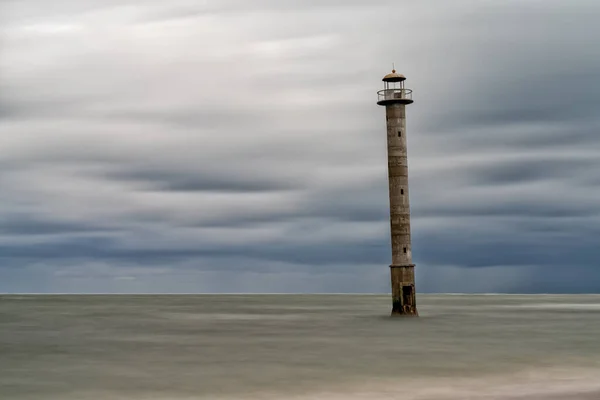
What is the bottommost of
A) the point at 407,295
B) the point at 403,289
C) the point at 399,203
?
the point at 407,295

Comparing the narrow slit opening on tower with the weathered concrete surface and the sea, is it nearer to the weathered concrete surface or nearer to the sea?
the weathered concrete surface

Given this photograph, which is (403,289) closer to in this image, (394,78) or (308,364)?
(394,78)

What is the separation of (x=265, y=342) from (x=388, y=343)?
6.13 metres

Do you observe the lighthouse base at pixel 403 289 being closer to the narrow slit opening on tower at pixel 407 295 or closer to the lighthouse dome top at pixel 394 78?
the narrow slit opening on tower at pixel 407 295

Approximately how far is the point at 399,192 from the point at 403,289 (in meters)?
5.95

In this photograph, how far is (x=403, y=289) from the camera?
52.1 meters

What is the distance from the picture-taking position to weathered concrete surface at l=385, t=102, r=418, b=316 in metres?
51.1

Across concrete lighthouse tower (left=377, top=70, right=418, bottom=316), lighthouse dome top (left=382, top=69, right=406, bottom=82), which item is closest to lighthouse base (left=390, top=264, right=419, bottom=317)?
concrete lighthouse tower (left=377, top=70, right=418, bottom=316)

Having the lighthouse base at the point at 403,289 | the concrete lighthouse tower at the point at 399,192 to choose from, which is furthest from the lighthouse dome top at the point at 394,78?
the lighthouse base at the point at 403,289

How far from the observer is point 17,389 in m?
24.8

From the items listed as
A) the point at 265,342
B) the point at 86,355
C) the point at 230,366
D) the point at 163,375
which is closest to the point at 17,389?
the point at 163,375

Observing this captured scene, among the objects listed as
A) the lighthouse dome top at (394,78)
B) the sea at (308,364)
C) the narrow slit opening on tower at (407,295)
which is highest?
the lighthouse dome top at (394,78)

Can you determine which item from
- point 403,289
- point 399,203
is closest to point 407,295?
point 403,289

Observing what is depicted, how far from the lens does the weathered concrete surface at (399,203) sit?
51125 mm
